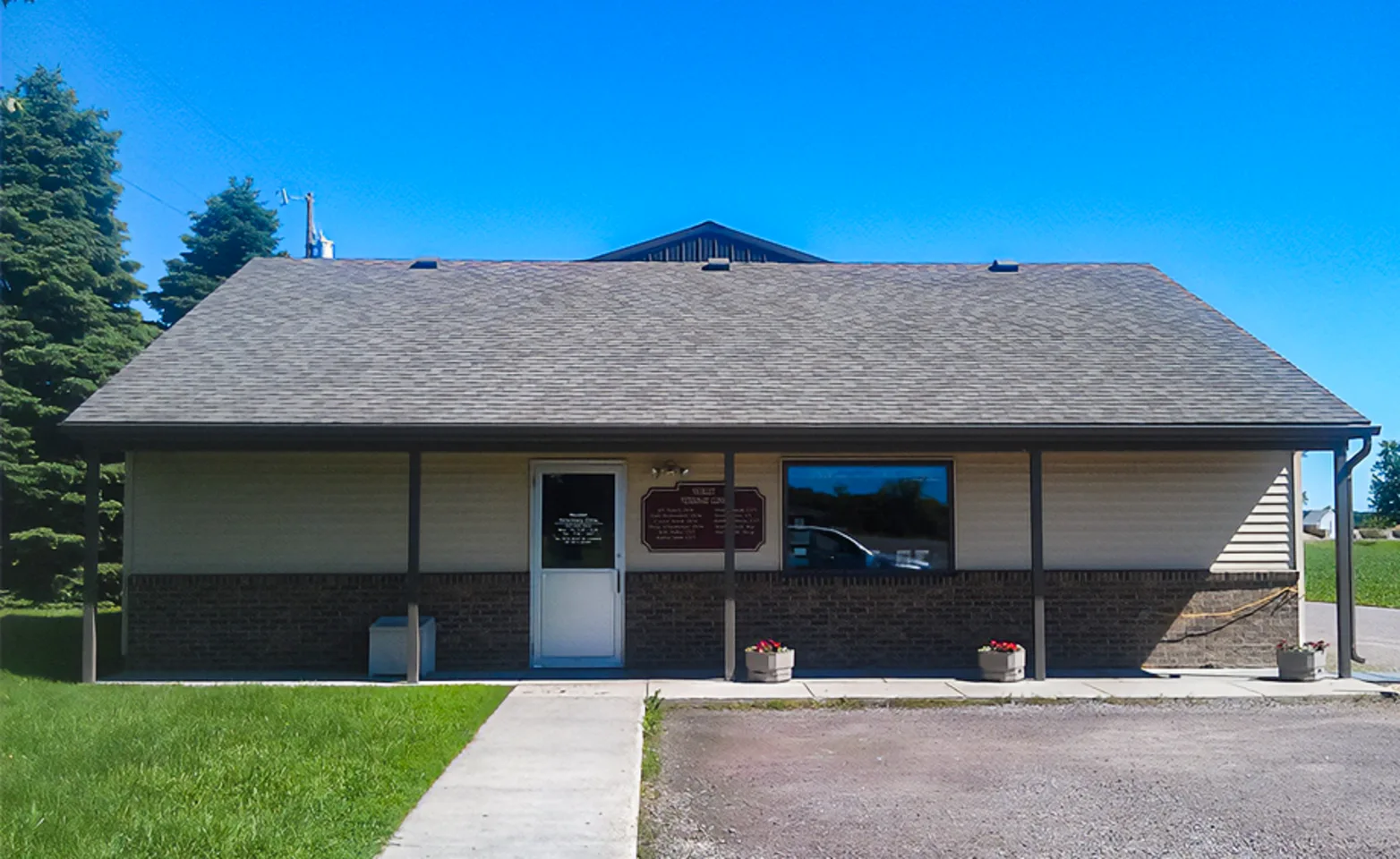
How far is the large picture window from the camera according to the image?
1124cm

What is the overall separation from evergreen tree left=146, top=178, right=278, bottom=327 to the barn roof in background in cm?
1146

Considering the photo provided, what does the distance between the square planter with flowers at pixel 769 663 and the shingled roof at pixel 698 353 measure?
218 cm

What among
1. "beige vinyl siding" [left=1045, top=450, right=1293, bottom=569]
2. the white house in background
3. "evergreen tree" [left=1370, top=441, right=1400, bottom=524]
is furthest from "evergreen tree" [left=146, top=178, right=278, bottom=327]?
"evergreen tree" [left=1370, top=441, right=1400, bottom=524]

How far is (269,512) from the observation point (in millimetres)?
10961

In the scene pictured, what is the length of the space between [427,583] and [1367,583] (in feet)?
83.0

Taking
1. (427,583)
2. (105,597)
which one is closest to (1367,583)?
(427,583)

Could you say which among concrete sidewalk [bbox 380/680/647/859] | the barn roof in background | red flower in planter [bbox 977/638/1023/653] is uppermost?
the barn roof in background

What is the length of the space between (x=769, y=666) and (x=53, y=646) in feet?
27.0

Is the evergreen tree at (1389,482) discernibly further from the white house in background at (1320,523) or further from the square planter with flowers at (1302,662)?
the square planter with flowers at (1302,662)

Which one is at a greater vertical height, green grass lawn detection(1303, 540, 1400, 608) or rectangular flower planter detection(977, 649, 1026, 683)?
rectangular flower planter detection(977, 649, 1026, 683)

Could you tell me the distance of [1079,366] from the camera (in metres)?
11.6

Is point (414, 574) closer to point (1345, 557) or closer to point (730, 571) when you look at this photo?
point (730, 571)

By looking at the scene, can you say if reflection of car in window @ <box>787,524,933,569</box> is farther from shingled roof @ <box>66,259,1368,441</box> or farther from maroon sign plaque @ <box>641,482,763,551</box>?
shingled roof @ <box>66,259,1368,441</box>

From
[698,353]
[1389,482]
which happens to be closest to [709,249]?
[698,353]
